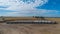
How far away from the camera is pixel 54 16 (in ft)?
4.83

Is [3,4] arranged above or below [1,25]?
above

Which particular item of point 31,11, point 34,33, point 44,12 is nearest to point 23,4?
point 31,11

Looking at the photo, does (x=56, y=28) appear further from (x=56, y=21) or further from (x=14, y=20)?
(x=14, y=20)

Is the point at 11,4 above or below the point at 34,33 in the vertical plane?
above

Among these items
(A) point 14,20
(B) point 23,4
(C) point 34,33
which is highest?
(B) point 23,4

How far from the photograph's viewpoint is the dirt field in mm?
1359

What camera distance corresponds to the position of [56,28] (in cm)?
139

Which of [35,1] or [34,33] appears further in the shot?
[35,1]

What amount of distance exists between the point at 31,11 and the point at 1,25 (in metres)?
0.33

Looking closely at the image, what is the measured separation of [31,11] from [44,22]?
18 centimetres

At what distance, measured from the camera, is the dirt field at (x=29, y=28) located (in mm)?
1359

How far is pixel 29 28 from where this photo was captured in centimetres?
139

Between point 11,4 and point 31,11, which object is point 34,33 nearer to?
point 31,11

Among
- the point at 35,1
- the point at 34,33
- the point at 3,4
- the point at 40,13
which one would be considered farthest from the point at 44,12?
the point at 3,4
